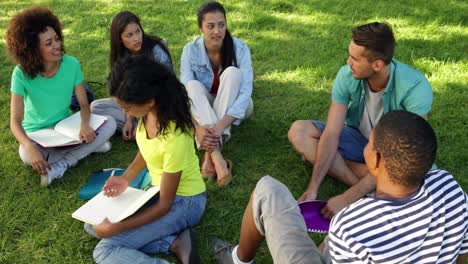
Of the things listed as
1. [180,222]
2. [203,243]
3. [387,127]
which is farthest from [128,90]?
[387,127]

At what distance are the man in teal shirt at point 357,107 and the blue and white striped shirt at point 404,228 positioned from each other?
1159 millimetres

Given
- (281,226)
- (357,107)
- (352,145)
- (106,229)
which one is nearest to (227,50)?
(357,107)

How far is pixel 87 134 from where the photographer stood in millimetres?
3254

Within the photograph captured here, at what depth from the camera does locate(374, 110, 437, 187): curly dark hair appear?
1.47 m

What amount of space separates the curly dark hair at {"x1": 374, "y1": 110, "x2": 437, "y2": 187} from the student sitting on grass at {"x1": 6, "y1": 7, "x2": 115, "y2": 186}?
2.34m

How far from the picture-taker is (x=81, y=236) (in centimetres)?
275

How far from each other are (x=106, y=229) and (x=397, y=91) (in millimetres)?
1826

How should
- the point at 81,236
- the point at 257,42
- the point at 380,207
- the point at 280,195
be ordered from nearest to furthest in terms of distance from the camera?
the point at 380,207, the point at 280,195, the point at 81,236, the point at 257,42

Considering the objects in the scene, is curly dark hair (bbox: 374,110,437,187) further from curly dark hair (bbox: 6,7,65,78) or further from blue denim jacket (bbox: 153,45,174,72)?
curly dark hair (bbox: 6,7,65,78)

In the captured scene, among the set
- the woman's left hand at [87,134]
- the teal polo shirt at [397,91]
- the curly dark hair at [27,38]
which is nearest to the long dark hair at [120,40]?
the curly dark hair at [27,38]

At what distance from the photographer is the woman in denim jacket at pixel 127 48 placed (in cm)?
337

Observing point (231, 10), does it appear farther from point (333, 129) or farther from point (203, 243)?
point (203, 243)

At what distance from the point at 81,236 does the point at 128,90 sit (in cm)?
108

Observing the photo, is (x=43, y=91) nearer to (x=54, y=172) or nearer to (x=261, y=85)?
Result: (x=54, y=172)
